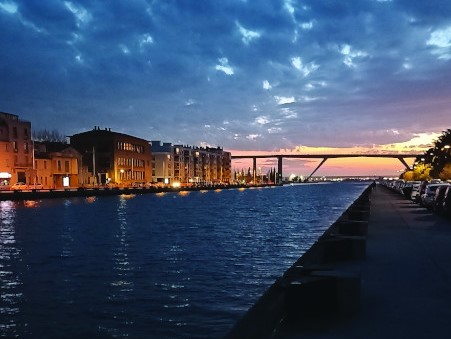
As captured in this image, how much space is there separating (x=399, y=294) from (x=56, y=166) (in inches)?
4881

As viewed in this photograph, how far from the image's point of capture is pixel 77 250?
92.1 ft

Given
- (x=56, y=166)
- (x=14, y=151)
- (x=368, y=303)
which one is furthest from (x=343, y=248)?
(x=56, y=166)

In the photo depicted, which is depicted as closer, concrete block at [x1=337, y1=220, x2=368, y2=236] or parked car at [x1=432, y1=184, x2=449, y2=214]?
concrete block at [x1=337, y1=220, x2=368, y2=236]

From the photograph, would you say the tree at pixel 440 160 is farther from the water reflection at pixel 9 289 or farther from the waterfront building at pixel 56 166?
the waterfront building at pixel 56 166

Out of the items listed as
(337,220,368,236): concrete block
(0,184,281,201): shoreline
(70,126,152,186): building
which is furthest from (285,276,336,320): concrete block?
(70,126,152,186): building

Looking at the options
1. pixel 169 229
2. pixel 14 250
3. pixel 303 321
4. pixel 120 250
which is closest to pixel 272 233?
pixel 169 229

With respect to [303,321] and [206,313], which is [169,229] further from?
[303,321]

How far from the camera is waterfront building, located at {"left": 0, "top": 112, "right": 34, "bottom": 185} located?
106 m

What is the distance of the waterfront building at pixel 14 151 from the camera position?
106 metres

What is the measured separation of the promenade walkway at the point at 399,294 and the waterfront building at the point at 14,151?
99.8m

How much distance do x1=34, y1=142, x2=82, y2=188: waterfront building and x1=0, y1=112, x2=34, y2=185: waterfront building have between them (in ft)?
13.8

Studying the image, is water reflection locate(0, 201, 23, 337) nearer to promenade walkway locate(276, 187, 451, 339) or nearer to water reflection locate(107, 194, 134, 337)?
water reflection locate(107, 194, 134, 337)

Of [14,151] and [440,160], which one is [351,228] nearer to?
[440,160]

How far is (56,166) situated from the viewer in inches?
4973
